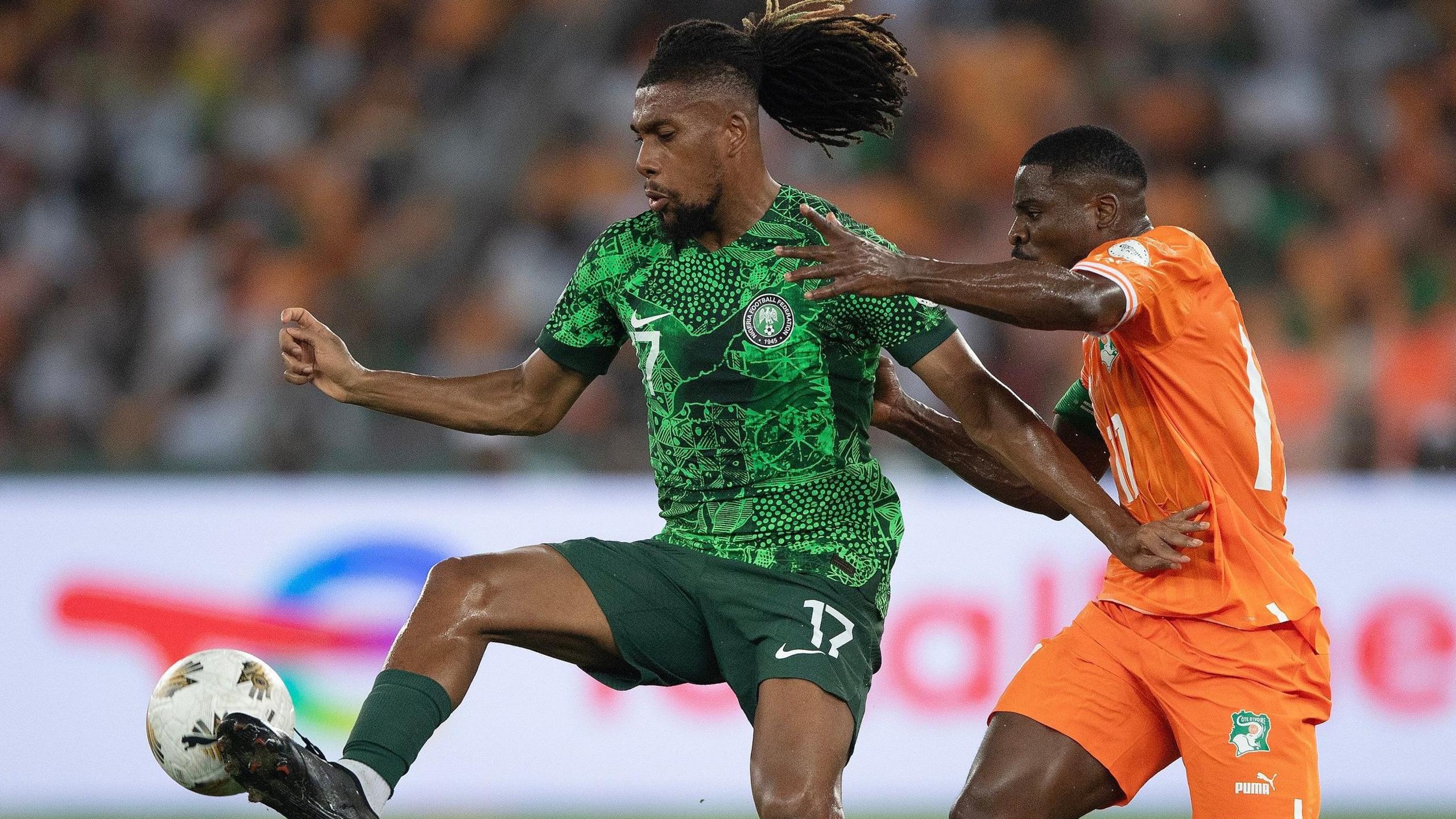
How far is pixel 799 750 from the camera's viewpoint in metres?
4.12

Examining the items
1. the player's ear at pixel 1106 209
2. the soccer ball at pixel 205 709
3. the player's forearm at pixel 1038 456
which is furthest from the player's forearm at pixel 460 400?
the player's ear at pixel 1106 209

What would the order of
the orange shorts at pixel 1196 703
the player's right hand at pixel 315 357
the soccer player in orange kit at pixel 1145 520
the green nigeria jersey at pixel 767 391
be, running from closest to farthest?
the soccer player in orange kit at pixel 1145 520 → the orange shorts at pixel 1196 703 → the green nigeria jersey at pixel 767 391 → the player's right hand at pixel 315 357

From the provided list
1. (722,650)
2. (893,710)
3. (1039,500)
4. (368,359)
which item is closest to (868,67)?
(1039,500)

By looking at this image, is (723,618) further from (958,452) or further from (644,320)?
(958,452)

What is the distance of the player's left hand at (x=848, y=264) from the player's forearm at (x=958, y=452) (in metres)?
1.06

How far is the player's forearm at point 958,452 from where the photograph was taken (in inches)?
200

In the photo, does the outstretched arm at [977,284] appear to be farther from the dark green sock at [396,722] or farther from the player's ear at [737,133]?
the dark green sock at [396,722]

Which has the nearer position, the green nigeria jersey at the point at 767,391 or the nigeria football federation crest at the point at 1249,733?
the nigeria football federation crest at the point at 1249,733

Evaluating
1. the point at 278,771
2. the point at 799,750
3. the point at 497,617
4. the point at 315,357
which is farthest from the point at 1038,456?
the point at 278,771

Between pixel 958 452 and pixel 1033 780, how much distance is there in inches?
42.2

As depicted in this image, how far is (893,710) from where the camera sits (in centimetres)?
791

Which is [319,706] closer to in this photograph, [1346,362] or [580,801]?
[580,801]

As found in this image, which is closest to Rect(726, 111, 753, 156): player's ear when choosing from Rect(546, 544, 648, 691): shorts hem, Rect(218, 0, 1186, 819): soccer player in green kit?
Rect(218, 0, 1186, 819): soccer player in green kit

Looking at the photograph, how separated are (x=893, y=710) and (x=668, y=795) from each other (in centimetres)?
110
